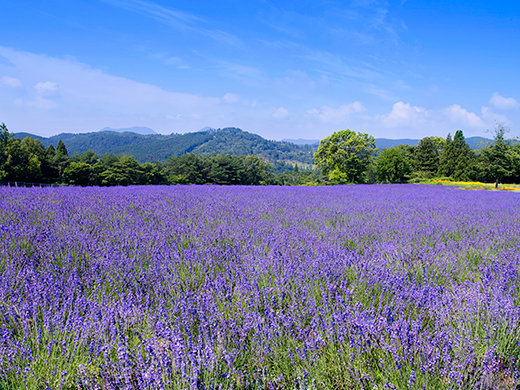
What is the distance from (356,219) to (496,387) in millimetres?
2859

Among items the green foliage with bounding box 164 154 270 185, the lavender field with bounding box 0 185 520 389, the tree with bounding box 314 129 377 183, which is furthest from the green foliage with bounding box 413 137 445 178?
the lavender field with bounding box 0 185 520 389

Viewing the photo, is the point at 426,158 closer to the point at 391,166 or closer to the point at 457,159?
the point at 457,159

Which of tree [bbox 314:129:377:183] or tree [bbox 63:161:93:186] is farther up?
tree [bbox 314:129:377:183]

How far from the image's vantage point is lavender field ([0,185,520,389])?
122 centimetres

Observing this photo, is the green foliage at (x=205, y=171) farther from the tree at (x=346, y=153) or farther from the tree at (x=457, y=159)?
the tree at (x=457, y=159)

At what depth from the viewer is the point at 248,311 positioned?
1626mm

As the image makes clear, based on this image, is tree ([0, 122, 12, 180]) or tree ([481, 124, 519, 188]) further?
tree ([0, 122, 12, 180])

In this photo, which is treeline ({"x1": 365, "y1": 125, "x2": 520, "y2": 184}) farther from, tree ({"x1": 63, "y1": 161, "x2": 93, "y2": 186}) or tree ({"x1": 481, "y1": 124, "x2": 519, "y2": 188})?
tree ({"x1": 63, "y1": 161, "x2": 93, "y2": 186})

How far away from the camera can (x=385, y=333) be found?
56.6 inches

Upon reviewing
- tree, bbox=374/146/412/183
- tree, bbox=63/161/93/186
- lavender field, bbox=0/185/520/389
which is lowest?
lavender field, bbox=0/185/520/389

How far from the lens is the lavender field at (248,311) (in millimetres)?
1222

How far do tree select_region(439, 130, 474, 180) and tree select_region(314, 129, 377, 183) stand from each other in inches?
718

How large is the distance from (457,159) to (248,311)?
53071 mm

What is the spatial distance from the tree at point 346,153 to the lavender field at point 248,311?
1223 inches
